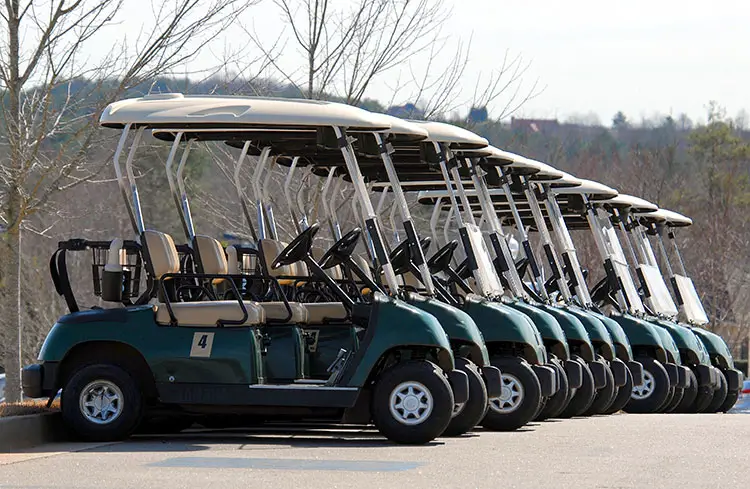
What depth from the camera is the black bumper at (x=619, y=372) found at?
1452 cm

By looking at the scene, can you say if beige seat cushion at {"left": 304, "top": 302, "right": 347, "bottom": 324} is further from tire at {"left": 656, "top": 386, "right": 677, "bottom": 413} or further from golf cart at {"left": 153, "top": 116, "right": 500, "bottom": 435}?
tire at {"left": 656, "top": 386, "right": 677, "bottom": 413}

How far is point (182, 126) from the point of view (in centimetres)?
1154

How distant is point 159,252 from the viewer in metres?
11.1

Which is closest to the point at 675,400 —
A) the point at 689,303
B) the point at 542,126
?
the point at 689,303

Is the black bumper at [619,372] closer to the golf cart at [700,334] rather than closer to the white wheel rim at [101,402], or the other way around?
the golf cart at [700,334]

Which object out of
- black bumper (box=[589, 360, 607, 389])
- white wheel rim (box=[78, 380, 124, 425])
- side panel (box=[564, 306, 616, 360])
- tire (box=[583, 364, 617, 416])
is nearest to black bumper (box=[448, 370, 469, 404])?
white wheel rim (box=[78, 380, 124, 425])

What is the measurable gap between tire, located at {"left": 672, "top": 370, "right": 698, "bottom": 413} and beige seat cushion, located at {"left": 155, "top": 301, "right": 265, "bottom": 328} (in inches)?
285

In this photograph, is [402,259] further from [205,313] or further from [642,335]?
[642,335]

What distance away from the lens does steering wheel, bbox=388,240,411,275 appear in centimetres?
1206

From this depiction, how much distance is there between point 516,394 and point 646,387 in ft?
14.4

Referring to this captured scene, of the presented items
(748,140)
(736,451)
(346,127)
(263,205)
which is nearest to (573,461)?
(736,451)

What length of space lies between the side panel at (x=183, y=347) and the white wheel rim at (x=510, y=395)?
83.2 inches

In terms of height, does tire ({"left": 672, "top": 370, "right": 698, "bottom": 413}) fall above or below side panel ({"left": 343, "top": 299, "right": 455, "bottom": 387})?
below

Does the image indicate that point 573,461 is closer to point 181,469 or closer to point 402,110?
point 181,469
